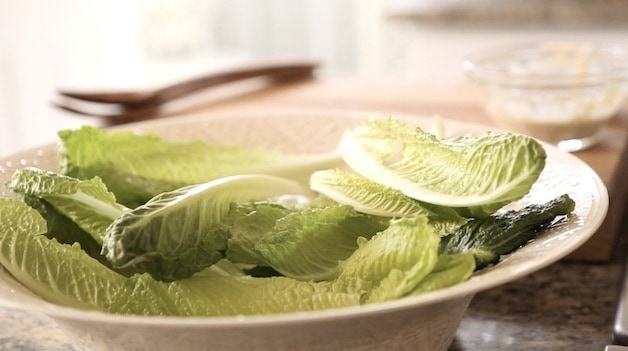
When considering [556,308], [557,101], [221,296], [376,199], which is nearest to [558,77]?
[557,101]

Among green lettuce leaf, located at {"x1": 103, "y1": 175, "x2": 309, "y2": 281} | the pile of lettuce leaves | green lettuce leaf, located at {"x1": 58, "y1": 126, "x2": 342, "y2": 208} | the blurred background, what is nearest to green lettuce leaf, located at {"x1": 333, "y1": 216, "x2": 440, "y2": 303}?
the pile of lettuce leaves

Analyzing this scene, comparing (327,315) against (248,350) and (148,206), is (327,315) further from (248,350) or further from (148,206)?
(148,206)

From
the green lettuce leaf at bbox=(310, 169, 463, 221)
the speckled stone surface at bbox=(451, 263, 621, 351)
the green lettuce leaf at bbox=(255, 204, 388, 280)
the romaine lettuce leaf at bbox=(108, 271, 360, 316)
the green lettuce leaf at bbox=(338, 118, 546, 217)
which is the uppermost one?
the green lettuce leaf at bbox=(338, 118, 546, 217)

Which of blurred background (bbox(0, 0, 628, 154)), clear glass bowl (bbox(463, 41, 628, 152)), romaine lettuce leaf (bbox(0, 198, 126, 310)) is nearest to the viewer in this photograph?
romaine lettuce leaf (bbox(0, 198, 126, 310))

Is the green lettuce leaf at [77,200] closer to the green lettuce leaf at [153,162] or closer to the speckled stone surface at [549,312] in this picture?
the green lettuce leaf at [153,162]

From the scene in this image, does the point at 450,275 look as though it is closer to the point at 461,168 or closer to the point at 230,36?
the point at 461,168

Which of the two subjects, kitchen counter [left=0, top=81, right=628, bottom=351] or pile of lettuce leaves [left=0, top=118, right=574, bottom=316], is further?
kitchen counter [left=0, top=81, right=628, bottom=351]

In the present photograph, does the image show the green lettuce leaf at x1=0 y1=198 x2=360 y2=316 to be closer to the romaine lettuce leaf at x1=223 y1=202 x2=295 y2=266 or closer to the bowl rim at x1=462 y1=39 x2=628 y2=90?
the romaine lettuce leaf at x1=223 y1=202 x2=295 y2=266
